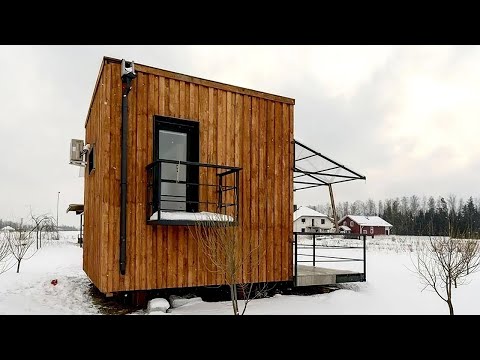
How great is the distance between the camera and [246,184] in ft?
24.9

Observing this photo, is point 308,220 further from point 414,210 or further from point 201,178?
point 201,178

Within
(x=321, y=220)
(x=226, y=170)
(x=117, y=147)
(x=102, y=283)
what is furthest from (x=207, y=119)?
(x=321, y=220)

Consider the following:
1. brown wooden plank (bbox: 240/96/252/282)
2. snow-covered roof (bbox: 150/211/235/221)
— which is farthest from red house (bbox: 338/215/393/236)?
snow-covered roof (bbox: 150/211/235/221)

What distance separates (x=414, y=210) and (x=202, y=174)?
92954 mm

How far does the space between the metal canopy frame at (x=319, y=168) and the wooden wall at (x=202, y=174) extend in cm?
87

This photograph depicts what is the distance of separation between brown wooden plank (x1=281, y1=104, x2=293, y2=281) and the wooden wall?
0.02 meters

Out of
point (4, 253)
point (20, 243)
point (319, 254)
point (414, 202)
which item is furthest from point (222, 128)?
point (414, 202)

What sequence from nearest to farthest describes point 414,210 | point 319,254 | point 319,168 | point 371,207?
point 319,168 → point 319,254 → point 414,210 → point 371,207

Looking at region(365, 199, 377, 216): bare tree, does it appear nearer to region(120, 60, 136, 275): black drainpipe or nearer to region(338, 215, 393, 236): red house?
region(338, 215, 393, 236): red house

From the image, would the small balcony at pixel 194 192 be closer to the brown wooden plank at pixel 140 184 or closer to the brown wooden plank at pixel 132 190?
the brown wooden plank at pixel 140 184

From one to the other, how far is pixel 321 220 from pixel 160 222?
58.0m
